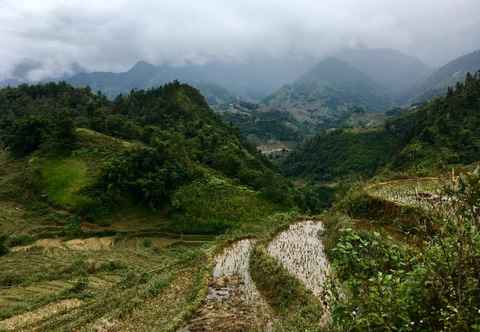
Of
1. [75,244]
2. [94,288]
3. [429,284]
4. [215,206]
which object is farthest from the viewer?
[215,206]

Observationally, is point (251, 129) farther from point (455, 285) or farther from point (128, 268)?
point (455, 285)

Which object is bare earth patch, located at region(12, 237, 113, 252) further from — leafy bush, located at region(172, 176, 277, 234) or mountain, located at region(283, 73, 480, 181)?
mountain, located at region(283, 73, 480, 181)

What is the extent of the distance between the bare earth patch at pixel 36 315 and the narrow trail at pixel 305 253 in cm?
1026

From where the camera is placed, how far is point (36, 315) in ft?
54.0

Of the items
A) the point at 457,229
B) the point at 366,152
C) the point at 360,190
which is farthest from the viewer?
the point at 366,152

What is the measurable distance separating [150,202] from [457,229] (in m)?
41.1

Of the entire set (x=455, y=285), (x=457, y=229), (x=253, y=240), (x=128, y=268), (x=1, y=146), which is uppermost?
(x=1, y=146)

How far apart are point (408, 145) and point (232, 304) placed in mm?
67053

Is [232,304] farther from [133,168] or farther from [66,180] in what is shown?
[66,180]

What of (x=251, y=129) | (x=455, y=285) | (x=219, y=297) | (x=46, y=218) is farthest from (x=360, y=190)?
(x=251, y=129)

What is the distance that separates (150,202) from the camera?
141ft

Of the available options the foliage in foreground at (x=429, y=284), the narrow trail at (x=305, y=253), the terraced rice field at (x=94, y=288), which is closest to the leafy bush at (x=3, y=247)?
the terraced rice field at (x=94, y=288)

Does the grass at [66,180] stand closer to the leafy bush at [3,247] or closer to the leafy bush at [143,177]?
the leafy bush at [143,177]

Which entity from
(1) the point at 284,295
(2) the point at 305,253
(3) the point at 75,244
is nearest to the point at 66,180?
(3) the point at 75,244
